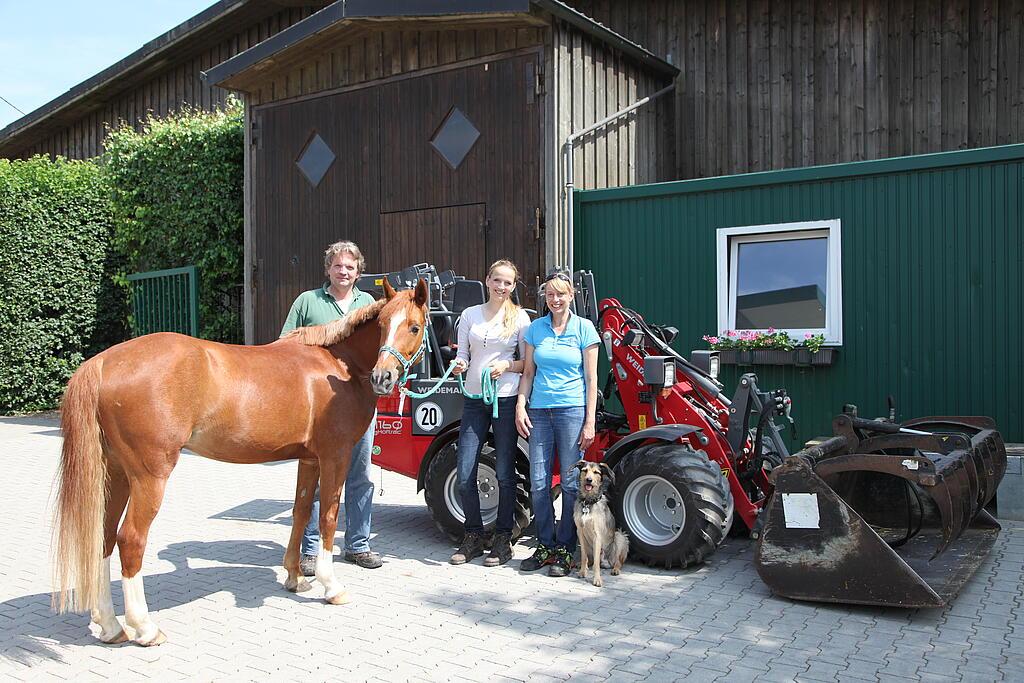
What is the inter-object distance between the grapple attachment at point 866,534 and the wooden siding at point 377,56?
630cm

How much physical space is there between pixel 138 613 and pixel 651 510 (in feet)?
10.5

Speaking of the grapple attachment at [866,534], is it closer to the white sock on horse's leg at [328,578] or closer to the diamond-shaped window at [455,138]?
the white sock on horse's leg at [328,578]

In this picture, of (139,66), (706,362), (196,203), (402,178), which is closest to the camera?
(706,362)

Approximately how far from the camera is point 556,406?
565 cm

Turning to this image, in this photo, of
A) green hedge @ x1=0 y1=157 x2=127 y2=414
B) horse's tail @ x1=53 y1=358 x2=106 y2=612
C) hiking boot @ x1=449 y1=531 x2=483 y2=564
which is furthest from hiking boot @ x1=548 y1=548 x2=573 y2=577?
green hedge @ x1=0 y1=157 x2=127 y2=414

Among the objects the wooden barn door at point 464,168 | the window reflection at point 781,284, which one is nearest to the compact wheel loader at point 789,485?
the window reflection at point 781,284

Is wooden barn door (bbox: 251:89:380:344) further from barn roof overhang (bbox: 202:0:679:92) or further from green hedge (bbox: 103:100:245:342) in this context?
green hedge (bbox: 103:100:245:342)

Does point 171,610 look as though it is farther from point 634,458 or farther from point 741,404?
point 741,404

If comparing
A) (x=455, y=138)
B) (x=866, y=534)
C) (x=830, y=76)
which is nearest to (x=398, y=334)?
(x=866, y=534)

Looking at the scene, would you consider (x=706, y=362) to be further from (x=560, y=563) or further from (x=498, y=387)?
(x=560, y=563)

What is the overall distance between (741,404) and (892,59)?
6918mm

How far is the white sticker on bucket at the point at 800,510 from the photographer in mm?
4887

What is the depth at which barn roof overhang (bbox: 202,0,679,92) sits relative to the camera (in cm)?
946

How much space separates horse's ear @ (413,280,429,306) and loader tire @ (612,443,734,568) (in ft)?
5.78
